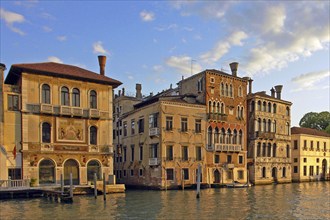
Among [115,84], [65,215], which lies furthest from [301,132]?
[65,215]

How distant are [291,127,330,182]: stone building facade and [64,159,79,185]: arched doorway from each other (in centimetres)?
3243

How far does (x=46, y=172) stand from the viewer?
2747 centimetres

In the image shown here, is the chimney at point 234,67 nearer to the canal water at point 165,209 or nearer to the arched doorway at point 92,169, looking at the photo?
the arched doorway at point 92,169

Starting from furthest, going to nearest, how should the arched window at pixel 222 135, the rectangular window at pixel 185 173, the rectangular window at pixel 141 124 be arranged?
the arched window at pixel 222 135 < the rectangular window at pixel 141 124 < the rectangular window at pixel 185 173

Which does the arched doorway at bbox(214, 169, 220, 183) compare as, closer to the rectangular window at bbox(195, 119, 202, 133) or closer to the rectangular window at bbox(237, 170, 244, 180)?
the rectangular window at bbox(237, 170, 244, 180)

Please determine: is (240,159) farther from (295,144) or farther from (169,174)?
(295,144)

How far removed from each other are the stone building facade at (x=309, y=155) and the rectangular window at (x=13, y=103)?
37.6 m

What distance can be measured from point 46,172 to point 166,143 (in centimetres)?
1202

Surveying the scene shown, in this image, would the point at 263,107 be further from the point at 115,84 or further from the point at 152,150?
the point at 115,84

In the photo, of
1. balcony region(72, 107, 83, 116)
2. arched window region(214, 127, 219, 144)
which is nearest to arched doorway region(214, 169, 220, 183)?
arched window region(214, 127, 219, 144)

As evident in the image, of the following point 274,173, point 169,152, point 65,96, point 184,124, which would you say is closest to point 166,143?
point 169,152

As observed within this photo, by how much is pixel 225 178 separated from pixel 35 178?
2087cm

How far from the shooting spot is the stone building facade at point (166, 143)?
3484 cm

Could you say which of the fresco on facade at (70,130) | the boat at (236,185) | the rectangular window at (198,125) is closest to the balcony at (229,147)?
the rectangular window at (198,125)
